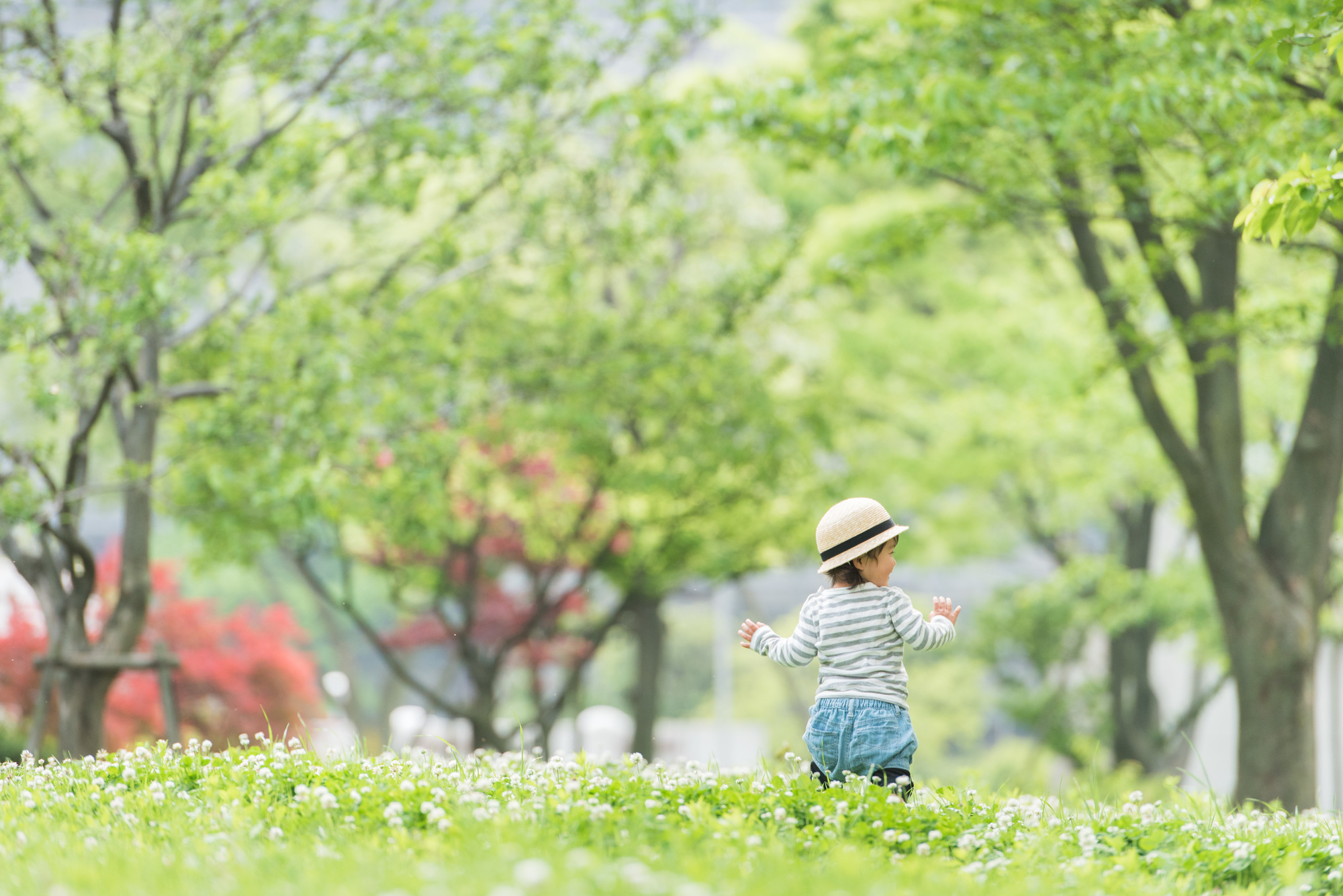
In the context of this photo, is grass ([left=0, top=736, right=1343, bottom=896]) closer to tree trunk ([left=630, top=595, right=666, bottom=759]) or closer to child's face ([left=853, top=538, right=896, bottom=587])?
child's face ([left=853, top=538, right=896, bottom=587])

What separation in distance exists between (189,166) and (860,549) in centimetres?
635

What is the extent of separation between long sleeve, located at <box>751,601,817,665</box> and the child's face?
237mm

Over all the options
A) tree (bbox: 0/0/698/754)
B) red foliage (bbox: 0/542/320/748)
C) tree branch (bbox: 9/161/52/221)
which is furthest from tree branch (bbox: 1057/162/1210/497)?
red foliage (bbox: 0/542/320/748)

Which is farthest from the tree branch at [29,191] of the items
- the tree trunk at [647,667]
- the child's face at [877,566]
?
the tree trunk at [647,667]

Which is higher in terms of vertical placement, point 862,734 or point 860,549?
point 860,549

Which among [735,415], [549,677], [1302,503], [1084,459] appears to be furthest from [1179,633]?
[549,677]

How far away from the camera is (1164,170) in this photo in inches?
302

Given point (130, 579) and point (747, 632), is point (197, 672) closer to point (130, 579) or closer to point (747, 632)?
point (130, 579)

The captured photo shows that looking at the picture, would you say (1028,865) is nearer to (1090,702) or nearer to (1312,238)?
(1312,238)

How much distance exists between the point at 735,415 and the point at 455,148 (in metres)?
4.13

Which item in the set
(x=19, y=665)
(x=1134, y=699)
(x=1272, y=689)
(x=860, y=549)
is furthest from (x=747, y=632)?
(x=1134, y=699)

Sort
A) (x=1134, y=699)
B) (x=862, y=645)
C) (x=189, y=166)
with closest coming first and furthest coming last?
(x=862, y=645) → (x=189, y=166) → (x=1134, y=699)

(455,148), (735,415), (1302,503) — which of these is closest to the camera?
(1302,503)

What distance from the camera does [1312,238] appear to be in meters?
9.07
